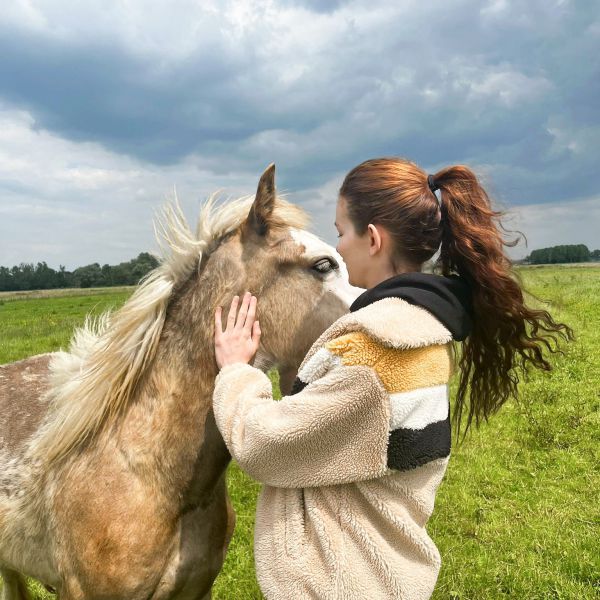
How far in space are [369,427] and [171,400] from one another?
97 centimetres

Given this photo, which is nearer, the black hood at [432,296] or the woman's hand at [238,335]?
the black hood at [432,296]

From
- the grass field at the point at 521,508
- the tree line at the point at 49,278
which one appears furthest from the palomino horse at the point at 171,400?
the tree line at the point at 49,278

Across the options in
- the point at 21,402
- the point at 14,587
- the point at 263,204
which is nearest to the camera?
the point at 263,204

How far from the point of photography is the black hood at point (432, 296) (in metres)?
1.79

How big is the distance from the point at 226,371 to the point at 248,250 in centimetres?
56

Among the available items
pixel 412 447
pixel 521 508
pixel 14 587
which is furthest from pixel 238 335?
pixel 521 508

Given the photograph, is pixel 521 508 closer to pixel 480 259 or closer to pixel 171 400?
pixel 480 259

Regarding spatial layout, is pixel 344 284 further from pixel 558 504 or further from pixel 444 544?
pixel 558 504

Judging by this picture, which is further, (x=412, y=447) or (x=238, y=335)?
(x=238, y=335)

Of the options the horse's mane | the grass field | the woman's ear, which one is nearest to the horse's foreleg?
the grass field

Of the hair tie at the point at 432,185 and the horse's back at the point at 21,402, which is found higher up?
the hair tie at the point at 432,185

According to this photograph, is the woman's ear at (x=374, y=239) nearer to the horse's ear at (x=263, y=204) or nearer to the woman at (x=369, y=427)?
the woman at (x=369, y=427)

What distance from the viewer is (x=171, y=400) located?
7.46ft

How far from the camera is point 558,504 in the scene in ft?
18.1
